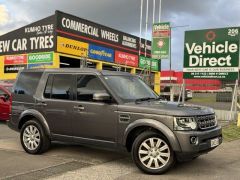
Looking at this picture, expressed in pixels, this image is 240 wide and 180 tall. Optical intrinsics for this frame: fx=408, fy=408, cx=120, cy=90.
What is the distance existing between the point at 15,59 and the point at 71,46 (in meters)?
4.52

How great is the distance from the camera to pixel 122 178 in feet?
22.2

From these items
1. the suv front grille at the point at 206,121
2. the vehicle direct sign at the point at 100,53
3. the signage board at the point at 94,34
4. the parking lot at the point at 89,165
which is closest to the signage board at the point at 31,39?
the signage board at the point at 94,34

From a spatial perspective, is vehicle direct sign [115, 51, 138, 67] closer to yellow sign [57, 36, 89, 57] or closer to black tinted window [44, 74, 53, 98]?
yellow sign [57, 36, 89, 57]

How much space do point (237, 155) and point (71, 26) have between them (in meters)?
18.6

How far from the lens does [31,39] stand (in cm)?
2678

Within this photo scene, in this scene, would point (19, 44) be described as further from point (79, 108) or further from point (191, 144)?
point (191, 144)

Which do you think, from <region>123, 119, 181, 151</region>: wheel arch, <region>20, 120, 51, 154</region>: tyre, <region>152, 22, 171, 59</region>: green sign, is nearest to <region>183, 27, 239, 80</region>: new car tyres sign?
<region>152, 22, 171, 59</region>: green sign

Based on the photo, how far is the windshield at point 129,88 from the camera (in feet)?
25.5

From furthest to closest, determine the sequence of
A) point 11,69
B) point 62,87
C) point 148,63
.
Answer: point 148,63, point 11,69, point 62,87

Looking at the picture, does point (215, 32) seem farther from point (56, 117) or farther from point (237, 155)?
point (56, 117)

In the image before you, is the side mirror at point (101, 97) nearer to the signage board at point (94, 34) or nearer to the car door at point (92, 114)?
the car door at point (92, 114)

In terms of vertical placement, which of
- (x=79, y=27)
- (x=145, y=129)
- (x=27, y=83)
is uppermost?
(x=79, y=27)

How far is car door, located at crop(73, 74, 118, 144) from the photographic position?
754 cm

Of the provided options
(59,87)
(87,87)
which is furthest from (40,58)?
(87,87)
